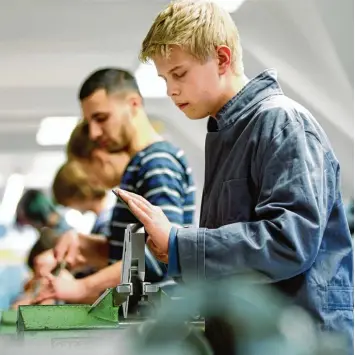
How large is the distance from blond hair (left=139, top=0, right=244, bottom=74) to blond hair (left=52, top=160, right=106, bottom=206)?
438 millimetres

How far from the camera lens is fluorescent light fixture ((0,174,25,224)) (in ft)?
4.38

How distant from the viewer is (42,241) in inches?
54.3

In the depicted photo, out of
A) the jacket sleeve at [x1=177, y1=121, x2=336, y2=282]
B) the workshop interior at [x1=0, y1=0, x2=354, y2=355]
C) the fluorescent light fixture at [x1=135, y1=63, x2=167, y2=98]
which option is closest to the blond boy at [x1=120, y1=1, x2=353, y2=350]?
the jacket sleeve at [x1=177, y1=121, x2=336, y2=282]

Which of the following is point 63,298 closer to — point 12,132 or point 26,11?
point 12,132

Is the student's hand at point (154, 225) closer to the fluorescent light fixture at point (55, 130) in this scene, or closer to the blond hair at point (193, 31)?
the blond hair at point (193, 31)

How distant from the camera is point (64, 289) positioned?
4.51 feet

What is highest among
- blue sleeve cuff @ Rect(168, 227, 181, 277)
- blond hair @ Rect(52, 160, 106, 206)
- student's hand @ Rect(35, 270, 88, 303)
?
blond hair @ Rect(52, 160, 106, 206)

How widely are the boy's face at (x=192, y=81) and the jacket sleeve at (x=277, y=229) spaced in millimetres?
146

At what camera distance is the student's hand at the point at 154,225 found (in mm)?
925

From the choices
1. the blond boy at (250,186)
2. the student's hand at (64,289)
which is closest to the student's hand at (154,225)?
the blond boy at (250,186)

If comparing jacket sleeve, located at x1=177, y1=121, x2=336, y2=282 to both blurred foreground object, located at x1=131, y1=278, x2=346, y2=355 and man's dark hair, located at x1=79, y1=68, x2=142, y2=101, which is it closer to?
blurred foreground object, located at x1=131, y1=278, x2=346, y2=355

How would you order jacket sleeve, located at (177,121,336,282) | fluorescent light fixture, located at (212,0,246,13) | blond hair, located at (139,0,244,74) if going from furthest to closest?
1. fluorescent light fixture, located at (212,0,246,13)
2. blond hair, located at (139,0,244,74)
3. jacket sleeve, located at (177,121,336,282)

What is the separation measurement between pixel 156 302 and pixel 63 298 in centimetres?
39

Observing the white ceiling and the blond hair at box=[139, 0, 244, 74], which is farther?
the white ceiling
